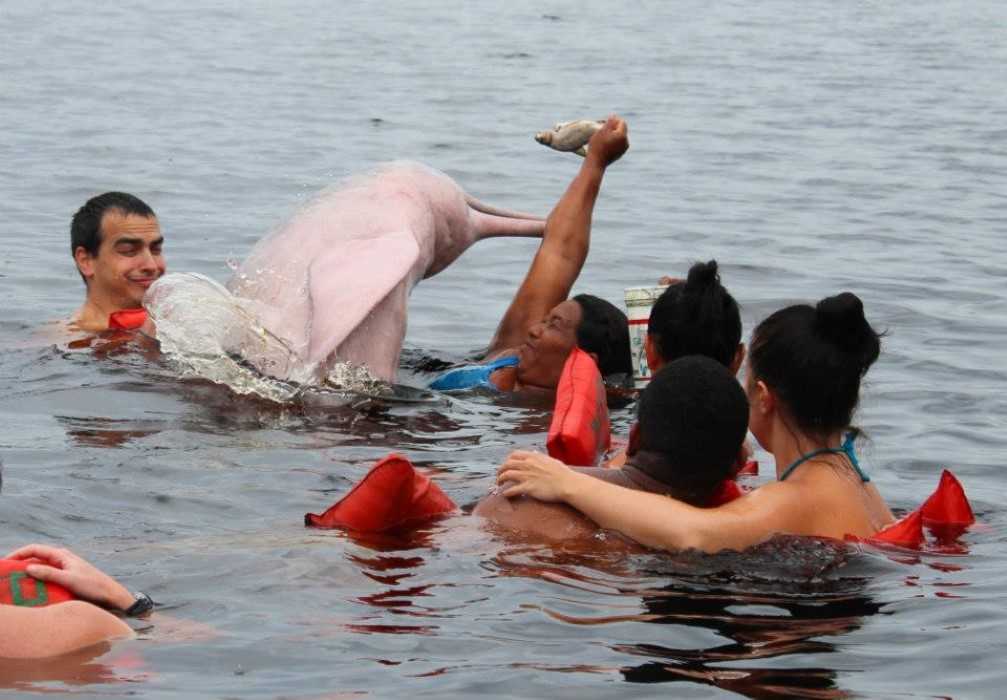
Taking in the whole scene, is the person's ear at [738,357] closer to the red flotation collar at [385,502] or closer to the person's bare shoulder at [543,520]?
the person's bare shoulder at [543,520]

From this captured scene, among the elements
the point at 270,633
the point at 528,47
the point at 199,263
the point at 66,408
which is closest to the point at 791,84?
the point at 528,47

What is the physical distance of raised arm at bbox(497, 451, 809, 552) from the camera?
661cm

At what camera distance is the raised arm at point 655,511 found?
6609 millimetres

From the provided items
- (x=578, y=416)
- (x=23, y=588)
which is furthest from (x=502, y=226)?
(x=23, y=588)

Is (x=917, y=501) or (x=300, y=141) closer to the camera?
(x=917, y=501)

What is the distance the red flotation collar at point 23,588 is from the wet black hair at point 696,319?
3.20 m

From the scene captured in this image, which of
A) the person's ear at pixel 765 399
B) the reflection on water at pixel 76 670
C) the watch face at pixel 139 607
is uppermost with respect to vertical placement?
the person's ear at pixel 765 399

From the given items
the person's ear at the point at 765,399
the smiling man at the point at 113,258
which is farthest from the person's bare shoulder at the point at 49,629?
the smiling man at the point at 113,258

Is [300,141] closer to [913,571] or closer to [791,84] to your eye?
[791,84]

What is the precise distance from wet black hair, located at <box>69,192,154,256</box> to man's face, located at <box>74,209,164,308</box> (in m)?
0.03

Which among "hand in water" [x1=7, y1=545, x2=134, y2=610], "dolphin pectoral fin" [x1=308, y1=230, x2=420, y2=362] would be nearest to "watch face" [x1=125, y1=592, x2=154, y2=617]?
"hand in water" [x1=7, y1=545, x2=134, y2=610]

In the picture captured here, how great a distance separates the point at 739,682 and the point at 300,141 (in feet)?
45.8

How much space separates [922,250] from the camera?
14.5 metres

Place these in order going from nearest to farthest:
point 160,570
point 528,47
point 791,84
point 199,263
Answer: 1. point 160,570
2. point 199,263
3. point 791,84
4. point 528,47
